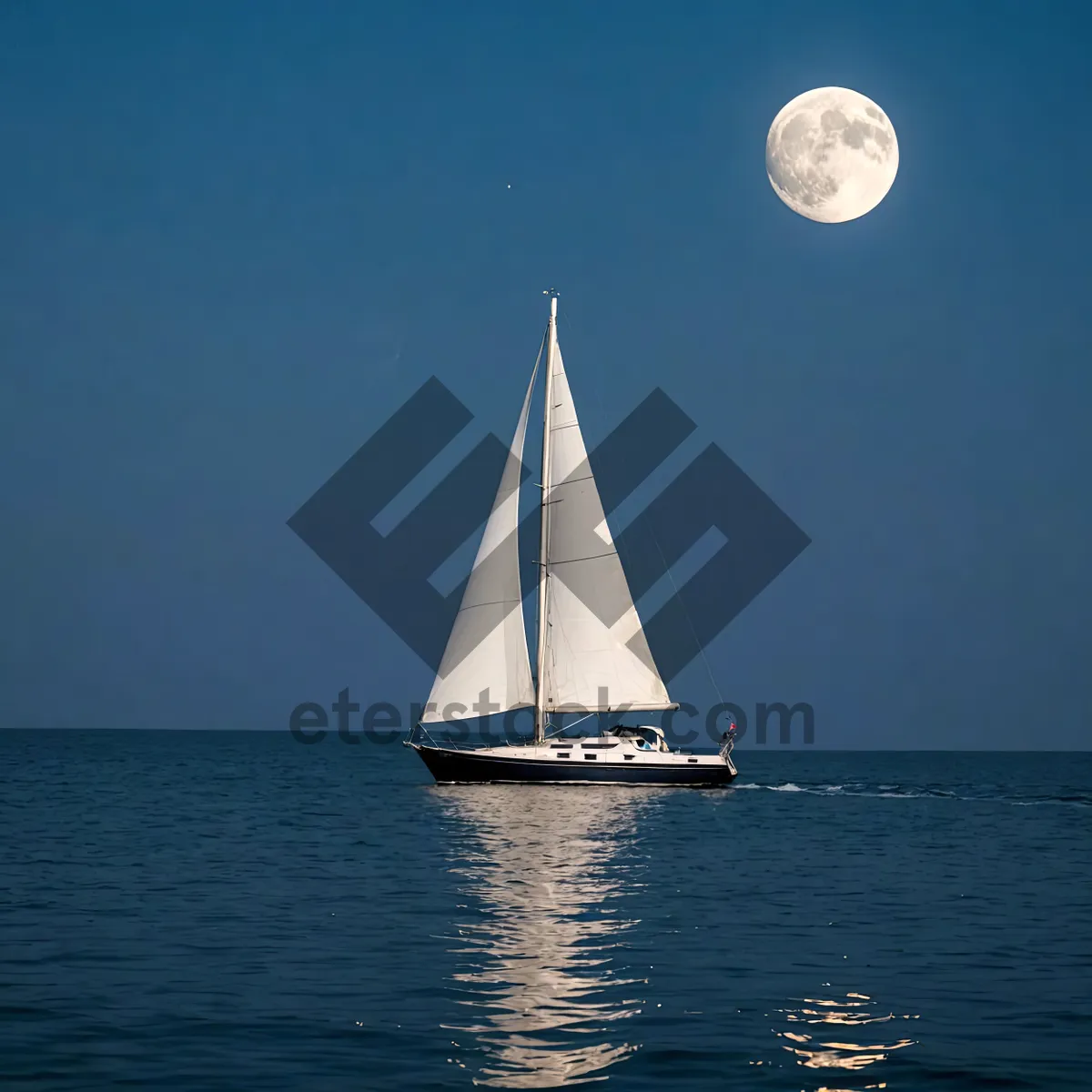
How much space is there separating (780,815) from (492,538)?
56.0 feet

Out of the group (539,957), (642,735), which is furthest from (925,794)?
(539,957)

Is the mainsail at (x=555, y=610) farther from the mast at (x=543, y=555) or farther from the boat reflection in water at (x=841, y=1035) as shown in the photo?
the boat reflection in water at (x=841, y=1035)

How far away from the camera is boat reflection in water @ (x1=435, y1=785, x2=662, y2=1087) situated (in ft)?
50.8

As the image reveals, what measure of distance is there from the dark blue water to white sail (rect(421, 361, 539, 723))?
13812 mm

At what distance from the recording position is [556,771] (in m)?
58.2

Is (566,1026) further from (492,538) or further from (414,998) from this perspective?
(492,538)

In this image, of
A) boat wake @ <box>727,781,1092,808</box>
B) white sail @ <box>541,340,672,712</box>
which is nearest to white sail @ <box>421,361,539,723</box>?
white sail @ <box>541,340,672,712</box>

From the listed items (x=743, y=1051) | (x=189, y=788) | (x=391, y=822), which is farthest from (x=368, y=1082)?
(x=189, y=788)

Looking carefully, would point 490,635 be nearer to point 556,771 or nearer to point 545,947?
point 556,771

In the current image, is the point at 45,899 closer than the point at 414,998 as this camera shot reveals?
No

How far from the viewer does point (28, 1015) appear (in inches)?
666

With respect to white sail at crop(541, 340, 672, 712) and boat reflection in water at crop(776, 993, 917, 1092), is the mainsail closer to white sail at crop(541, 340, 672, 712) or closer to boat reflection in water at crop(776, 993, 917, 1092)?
white sail at crop(541, 340, 672, 712)

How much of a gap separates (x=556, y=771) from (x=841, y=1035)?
42110mm

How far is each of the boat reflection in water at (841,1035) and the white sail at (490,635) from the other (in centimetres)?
4157
